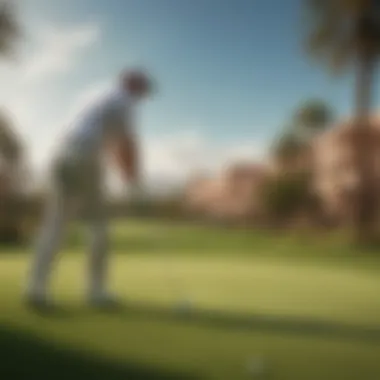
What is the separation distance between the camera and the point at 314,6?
171 centimetres

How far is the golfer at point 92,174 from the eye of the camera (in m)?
1.65

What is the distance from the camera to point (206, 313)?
1.70 metres

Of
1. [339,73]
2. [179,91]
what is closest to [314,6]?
[339,73]

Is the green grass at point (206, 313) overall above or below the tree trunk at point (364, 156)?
below

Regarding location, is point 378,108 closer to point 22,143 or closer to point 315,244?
point 315,244

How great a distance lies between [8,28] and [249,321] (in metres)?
1.01

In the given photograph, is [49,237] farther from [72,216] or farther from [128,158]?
[128,158]

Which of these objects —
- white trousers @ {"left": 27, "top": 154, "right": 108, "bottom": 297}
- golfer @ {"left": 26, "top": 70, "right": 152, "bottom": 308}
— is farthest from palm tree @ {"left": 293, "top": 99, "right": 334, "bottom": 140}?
white trousers @ {"left": 27, "top": 154, "right": 108, "bottom": 297}

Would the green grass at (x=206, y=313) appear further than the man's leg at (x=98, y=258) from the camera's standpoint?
No

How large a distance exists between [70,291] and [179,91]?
617 mm

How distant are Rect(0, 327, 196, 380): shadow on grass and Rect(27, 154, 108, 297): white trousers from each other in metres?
0.27

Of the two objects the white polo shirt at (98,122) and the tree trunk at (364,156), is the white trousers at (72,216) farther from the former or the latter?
the tree trunk at (364,156)

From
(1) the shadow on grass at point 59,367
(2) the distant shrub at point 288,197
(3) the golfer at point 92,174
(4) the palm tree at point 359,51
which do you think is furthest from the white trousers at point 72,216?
(4) the palm tree at point 359,51

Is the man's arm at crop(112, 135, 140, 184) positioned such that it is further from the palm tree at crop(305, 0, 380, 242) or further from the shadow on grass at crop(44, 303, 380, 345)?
the palm tree at crop(305, 0, 380, 242)
